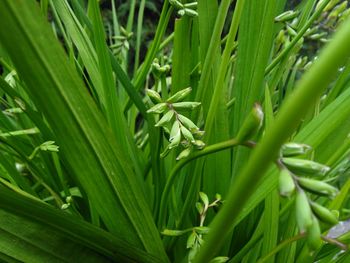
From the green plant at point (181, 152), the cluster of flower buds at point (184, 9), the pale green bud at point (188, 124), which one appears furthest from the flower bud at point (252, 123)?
the cluster of flower buds at point (184, 9)

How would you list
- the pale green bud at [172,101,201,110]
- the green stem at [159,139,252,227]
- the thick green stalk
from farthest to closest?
the pale green bud at [172,101,201,110]
the green stem at [159,139,252,227]
the thick green stalk

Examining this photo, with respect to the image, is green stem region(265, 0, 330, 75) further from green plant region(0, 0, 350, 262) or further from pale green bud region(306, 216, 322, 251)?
pale green bud region(306, 216, 322, 251)

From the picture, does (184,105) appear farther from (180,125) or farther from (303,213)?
(303,213)

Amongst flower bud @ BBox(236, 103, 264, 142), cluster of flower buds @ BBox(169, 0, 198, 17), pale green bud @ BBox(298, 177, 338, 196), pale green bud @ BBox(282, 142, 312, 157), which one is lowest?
pale green bud @ BBox(298, 177, 338, 196)

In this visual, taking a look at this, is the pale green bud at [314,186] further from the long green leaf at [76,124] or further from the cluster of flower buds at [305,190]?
the long green leaf at [76,124]

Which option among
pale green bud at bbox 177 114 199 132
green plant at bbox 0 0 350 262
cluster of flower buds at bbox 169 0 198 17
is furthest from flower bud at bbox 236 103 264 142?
cluster of flower buds at bbox 169 0 198 17

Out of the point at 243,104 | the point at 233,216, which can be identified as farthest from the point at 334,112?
the point at 233,216

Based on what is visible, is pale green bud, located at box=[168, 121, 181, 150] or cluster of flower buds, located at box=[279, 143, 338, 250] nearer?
cluster of flower buds, located at box=[279, 143, 338, 250]

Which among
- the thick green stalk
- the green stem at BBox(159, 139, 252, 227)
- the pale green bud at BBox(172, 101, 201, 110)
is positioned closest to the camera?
the thick green stalk
